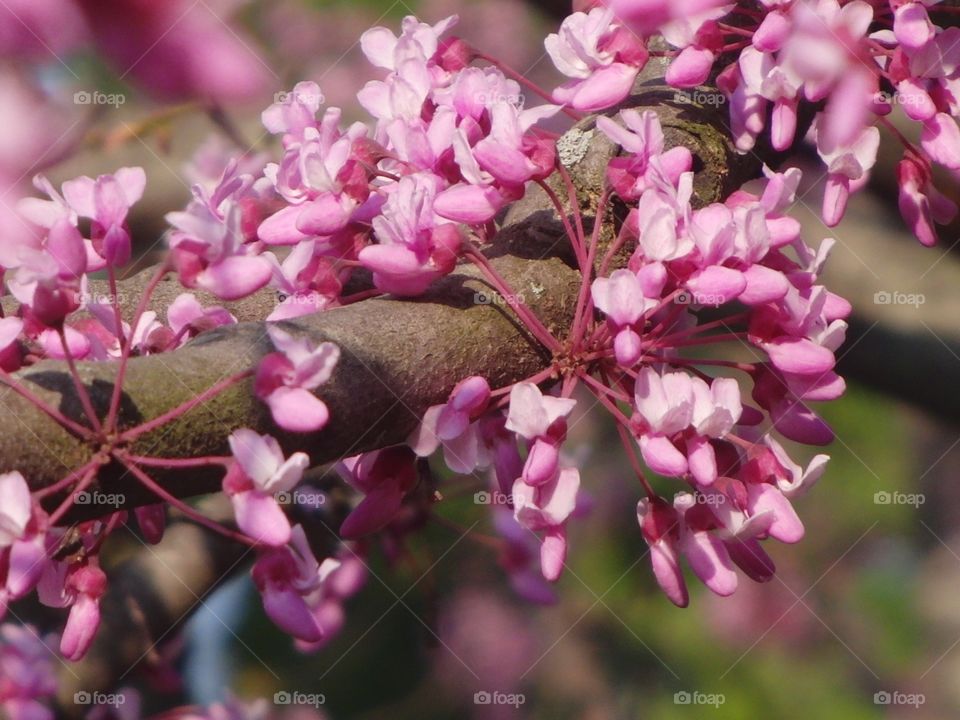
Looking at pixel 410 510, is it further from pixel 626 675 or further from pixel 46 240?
pixel 626 675

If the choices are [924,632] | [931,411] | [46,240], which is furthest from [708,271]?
[924,632]

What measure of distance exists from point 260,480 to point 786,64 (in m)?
0.59

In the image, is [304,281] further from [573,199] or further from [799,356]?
[799,356]

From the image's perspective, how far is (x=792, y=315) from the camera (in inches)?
35.3

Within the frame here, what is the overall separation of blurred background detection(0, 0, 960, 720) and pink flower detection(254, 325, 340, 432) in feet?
3.59

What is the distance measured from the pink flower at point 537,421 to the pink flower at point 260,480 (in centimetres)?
19

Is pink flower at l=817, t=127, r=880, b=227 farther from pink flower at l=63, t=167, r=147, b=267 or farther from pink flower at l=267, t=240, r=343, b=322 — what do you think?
pink flower at l=63, t=167, r=147, b=267

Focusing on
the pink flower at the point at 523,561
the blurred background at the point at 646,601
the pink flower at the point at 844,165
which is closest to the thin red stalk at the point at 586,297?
the pink flower at the point at 844,165

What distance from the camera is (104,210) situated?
0.83 meters

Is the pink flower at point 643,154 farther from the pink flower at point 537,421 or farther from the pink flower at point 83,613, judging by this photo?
the pink flower at point 83,613

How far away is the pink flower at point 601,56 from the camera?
0.98m

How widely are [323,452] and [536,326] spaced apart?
8.1 inches

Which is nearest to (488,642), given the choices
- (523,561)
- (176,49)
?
(523,561)

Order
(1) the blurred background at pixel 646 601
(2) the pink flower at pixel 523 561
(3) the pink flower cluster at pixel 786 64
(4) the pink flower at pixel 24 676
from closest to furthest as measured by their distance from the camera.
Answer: (3) the pink flower cluster at pixel 786 64 → (4) the pink flower at pixel 24 676 → (2) the pink flower at pixel 523 561 → (1) the blurred background at pixel 646 601
